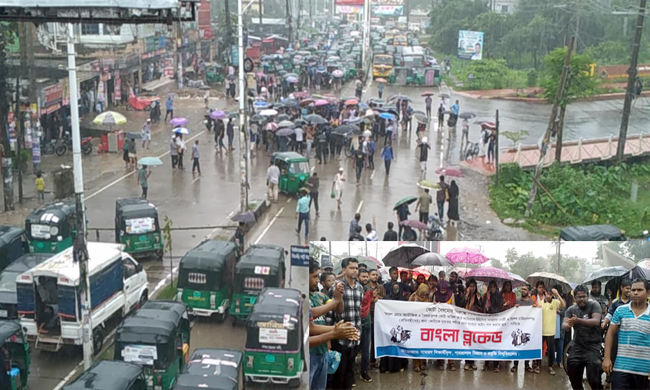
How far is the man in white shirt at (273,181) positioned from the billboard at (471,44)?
34681 mm

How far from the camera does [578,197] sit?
26.2m

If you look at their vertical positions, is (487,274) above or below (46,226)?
above

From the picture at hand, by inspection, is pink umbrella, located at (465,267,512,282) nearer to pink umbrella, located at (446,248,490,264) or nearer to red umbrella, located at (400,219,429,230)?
pink umbrella, located at (446,248,490,264)

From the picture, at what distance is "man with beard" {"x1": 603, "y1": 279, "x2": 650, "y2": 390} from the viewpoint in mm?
6859

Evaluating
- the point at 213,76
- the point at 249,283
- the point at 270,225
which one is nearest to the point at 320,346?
the point at 249,283

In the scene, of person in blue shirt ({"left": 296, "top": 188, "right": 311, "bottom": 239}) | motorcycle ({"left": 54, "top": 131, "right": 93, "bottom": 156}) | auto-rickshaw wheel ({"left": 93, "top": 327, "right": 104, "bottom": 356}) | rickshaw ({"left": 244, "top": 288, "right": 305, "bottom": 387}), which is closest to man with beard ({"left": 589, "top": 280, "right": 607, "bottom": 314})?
rickshaw ({"left": 244, "top": 288, "right": 305, "bottom": 387})

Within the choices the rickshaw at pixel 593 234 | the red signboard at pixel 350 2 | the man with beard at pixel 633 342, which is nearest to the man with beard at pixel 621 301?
the man with beard at pixel 633 342

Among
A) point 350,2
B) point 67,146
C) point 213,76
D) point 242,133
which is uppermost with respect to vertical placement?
point 350,2

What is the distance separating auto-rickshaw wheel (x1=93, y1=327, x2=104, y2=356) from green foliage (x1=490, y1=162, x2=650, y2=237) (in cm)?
1370

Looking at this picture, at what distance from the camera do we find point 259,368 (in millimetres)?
13203

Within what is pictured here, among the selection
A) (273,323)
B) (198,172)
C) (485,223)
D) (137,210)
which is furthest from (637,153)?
(273,323)

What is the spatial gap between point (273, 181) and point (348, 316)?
17.2 meters

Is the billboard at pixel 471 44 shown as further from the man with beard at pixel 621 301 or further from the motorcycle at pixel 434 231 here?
the man with beard at pixel 621 301

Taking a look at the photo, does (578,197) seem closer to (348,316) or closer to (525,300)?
(525,300)
